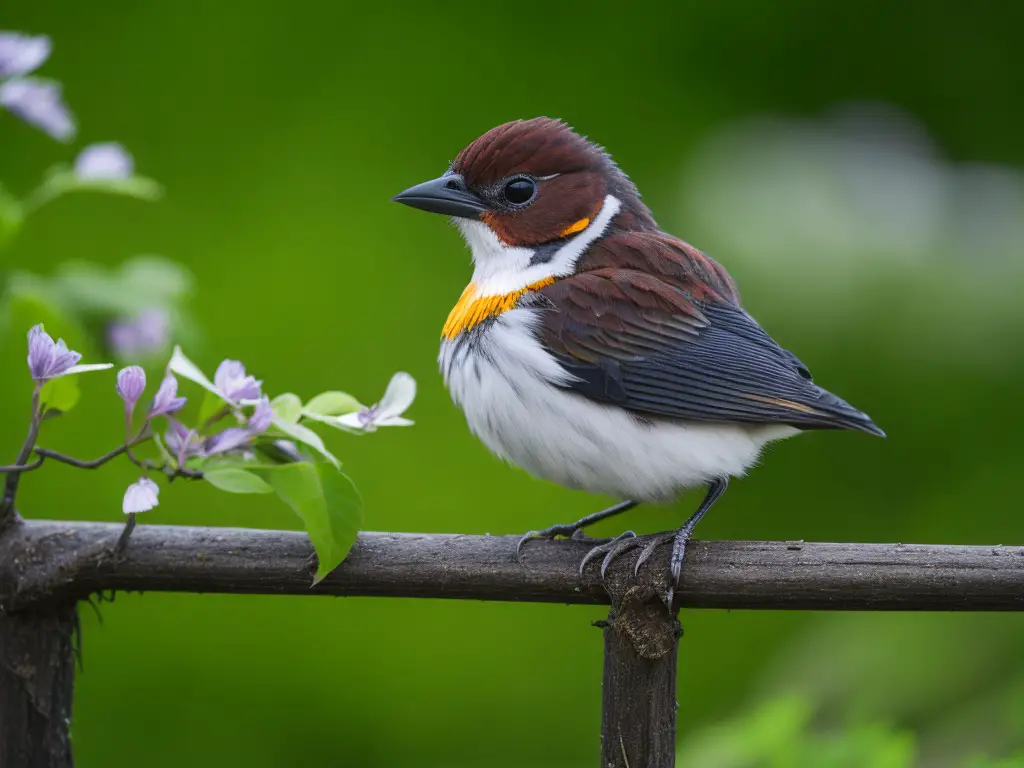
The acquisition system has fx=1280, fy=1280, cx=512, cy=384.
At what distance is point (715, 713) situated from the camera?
282 cm

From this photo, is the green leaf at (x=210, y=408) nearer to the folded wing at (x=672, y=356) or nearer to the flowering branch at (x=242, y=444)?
the flowering branch at (x=242, y=444)

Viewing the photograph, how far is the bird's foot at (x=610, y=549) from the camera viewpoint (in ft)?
5.04

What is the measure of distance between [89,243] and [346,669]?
123cm

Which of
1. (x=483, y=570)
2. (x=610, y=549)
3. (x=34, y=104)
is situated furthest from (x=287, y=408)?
(x=34, y=104)

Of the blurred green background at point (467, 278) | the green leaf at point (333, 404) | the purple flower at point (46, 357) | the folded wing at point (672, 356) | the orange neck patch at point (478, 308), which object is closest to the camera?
the purple flower at point (46, 357)

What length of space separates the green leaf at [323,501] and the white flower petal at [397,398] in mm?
101

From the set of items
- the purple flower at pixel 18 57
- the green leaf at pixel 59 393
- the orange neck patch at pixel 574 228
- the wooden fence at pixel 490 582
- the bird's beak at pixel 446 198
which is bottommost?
the wooden fence at pixel 490 582

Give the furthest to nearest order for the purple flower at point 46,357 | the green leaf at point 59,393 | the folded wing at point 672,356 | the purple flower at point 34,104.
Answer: the folded wing at point 672,356, the purple flower at point 34,104, the green leaf at point 59,393, the purple flower at point 46,357

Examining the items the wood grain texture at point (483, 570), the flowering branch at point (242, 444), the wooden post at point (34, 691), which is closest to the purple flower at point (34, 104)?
the flowering branch at point (242, 444)

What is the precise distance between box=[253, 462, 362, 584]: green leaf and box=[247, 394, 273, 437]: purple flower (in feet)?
0.18

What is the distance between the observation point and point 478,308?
1.92m

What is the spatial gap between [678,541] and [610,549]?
0.08 meters

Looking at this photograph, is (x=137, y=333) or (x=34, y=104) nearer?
(x=34, y=104)

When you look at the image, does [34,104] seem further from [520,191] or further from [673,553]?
[673,553]
